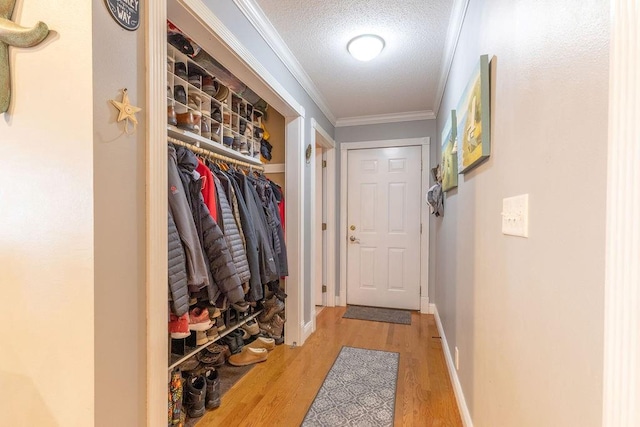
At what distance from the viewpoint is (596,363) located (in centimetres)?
53

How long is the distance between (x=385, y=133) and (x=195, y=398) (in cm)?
314

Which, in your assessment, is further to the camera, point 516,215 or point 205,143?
point 205,143

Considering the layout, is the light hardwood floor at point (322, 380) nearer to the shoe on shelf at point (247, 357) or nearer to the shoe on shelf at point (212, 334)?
the shoe on shelf at point (247, 357)

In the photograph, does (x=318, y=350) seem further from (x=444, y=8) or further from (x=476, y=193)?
(x=444, y=8)

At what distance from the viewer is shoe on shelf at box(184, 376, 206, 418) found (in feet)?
5.45

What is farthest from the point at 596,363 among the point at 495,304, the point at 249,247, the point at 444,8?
the point at 444,8

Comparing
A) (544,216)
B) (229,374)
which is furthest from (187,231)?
(544,216)

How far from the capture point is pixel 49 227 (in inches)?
36.6

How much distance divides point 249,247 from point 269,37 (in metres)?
1.38

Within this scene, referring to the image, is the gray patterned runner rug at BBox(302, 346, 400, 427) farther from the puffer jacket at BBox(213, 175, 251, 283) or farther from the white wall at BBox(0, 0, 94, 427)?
the white wall at BBox(0, 0, 94, 427)

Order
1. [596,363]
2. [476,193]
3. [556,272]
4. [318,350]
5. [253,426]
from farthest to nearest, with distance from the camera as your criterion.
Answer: [318,350] → [253,426] → [476,193] → [556,272] → [596,363]

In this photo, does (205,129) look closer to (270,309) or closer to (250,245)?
(250,245)

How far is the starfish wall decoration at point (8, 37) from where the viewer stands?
35.8 inches

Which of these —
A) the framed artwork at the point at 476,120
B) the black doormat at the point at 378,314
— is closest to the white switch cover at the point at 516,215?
the framed artwork at the point at 476,120
